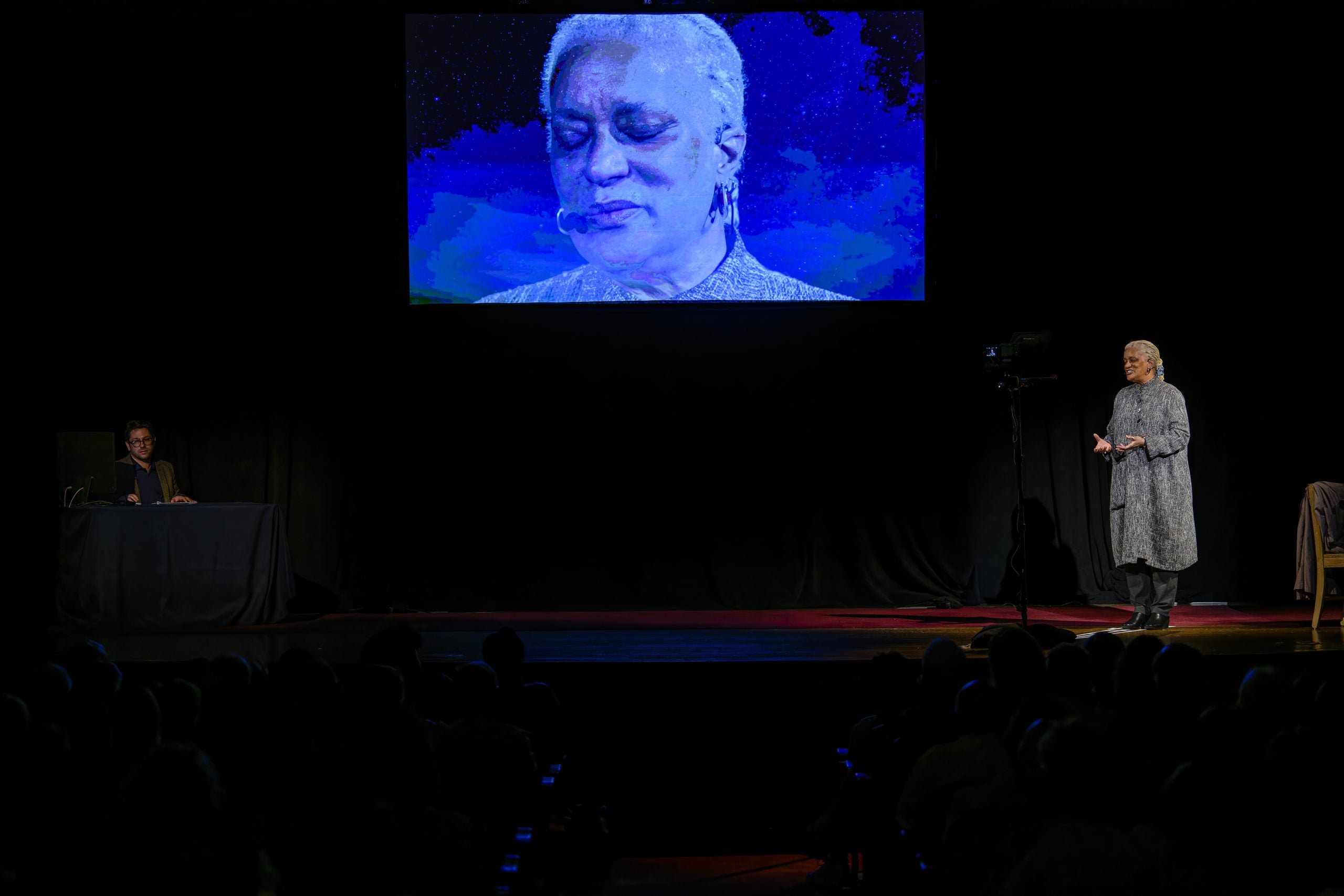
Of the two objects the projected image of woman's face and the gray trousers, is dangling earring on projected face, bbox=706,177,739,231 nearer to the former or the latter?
the projected image of woman's face

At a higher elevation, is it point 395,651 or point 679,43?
point 679,43

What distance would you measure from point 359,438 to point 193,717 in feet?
16.1

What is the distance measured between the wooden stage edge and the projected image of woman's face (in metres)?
2.32

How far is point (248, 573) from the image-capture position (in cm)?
583

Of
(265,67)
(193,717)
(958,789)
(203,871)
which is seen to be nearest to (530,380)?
(265,67)

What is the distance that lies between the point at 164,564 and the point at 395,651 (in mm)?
3521

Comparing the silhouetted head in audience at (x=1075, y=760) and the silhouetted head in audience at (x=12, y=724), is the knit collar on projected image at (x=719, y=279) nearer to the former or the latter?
the silhouetted head in audience at (x=12, y=724)

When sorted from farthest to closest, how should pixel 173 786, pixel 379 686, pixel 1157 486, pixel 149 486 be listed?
pixel 149 486 → pixel 1157 486 → pixel 379 686 → pixel 173 786

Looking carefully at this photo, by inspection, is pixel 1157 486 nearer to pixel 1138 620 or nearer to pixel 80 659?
pixel 1138 620

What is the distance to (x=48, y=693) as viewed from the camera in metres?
2.39

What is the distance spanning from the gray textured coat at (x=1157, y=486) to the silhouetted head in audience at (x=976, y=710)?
11.4ft

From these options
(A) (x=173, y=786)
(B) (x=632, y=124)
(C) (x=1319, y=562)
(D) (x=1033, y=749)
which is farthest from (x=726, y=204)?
(A) (x=173, y=786)

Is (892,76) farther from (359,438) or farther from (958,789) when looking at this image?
(958,789)

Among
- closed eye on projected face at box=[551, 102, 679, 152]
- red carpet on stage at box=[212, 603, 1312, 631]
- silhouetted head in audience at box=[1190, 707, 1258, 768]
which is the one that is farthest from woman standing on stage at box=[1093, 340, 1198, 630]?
silhouetted head in audience at box=[1190, 707, 1258, 768]
